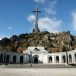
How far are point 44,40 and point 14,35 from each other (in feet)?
67.8

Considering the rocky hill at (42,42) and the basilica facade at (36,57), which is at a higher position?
the rocky hill at (42,42)

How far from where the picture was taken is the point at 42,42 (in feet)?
302

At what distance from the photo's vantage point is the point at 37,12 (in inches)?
3605

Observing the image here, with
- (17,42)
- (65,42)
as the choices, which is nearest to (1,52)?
(17,42)

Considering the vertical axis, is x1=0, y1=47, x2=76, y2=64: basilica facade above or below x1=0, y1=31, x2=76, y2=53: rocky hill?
below

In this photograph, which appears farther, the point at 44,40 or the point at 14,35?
the point at 14,35

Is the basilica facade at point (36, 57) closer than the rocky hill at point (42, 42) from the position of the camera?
Yes

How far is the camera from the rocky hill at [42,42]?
90.4 m

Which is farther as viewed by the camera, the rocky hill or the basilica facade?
the rocky hill

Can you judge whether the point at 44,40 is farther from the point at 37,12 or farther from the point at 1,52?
the point at 1,52

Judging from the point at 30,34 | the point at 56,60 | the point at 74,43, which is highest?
the point at 30,34

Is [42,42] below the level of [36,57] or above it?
above

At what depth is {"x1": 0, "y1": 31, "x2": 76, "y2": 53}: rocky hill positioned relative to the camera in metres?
90.4

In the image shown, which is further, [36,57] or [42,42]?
[42,42]
